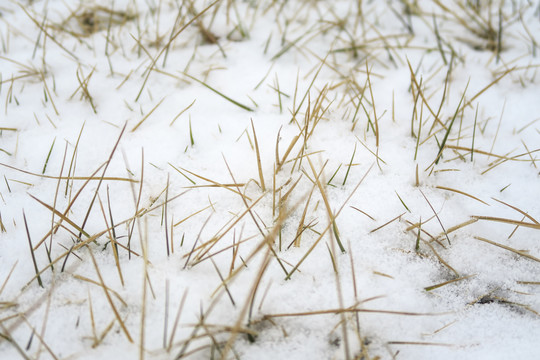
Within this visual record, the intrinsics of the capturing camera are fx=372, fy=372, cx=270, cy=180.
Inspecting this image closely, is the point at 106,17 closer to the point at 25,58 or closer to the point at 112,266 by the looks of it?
the point at 25,58

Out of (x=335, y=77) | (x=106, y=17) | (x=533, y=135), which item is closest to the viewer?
(x=533, y=135)

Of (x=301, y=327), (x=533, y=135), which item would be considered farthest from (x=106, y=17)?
(x=533, y=135)

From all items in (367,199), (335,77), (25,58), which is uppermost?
(25,58)

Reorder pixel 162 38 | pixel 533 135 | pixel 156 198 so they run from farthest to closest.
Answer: pixel 162 38 → pixel 533 135 → pixel 156 198

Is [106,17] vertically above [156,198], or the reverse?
[106,17]

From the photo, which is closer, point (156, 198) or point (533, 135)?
point (156, 198)

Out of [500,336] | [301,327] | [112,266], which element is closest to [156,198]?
[112,266]
